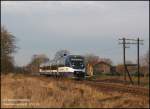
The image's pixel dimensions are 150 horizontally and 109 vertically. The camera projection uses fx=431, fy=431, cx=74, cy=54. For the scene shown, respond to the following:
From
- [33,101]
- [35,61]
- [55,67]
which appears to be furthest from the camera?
[35,61]

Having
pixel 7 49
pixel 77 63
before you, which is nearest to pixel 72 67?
pixel 77 63

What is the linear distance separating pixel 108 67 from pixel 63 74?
8823 centimetres

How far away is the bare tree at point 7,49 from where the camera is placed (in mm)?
60294

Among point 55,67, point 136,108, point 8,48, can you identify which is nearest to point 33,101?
point 136,108

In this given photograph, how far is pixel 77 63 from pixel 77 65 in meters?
0.33

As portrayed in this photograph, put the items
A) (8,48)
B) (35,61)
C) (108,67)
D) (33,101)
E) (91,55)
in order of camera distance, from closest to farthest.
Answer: (33,101) → (8,48) → (108,67) → (35,61) → (91,55)

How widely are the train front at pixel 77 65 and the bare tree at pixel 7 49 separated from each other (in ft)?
32.3

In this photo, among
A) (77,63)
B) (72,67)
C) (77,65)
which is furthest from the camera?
(77,63)

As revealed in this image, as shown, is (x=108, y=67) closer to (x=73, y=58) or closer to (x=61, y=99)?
(x=73, y=58)

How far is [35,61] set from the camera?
165250 mm

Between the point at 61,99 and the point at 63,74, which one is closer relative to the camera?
the point at 61,99

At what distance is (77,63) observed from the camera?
180ft

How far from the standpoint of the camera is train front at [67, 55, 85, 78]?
2126 inches

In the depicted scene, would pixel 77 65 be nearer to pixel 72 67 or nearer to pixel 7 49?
pixel 72 67
